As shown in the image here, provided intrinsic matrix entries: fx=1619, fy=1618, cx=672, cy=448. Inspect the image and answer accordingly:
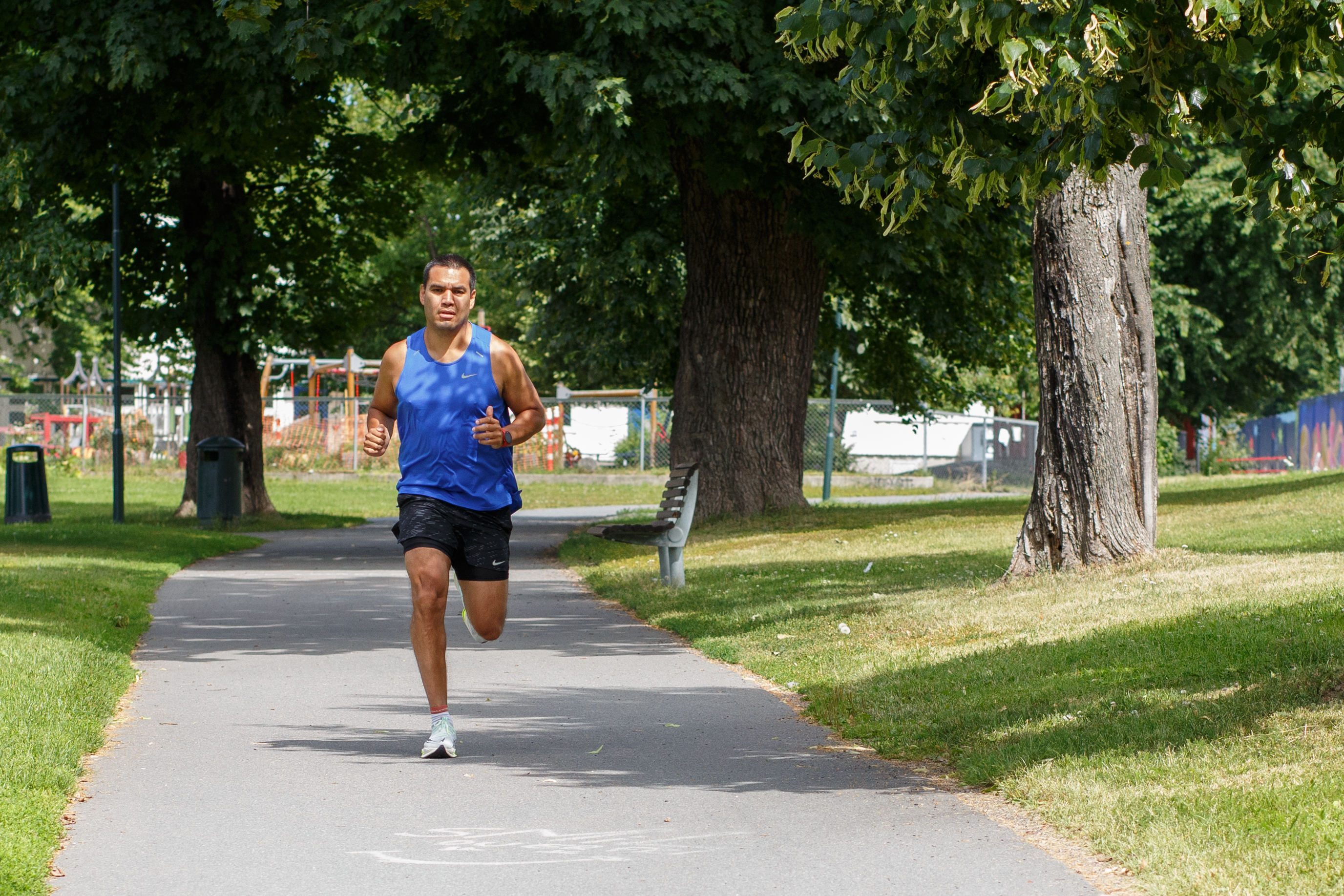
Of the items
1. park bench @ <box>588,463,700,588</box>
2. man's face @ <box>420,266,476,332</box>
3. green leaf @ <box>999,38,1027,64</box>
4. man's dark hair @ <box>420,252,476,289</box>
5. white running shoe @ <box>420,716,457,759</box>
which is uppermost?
green leaf @ <box>999,38,1027,64</box>

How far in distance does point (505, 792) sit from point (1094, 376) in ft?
21.2

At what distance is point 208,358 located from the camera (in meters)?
22.8

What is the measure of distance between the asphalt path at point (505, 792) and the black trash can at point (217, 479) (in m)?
12.6

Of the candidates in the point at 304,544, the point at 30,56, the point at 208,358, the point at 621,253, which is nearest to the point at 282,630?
the point at 304,544

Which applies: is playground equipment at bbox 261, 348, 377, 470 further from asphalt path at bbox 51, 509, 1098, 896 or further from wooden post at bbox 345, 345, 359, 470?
asphalt path at bbox 51, 509, 1098, 896

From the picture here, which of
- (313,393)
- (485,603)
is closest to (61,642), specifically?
(485,603)

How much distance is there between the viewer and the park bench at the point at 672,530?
40.4 feet

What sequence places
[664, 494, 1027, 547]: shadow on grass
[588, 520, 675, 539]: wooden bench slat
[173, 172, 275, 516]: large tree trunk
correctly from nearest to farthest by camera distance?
[588, 520, 675, 539]: wooden bench slat → [664, 494, 1027, 547]: shadow on grass → [173, 172, 275, 516]: large tree trunk

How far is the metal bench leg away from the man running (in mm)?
6048

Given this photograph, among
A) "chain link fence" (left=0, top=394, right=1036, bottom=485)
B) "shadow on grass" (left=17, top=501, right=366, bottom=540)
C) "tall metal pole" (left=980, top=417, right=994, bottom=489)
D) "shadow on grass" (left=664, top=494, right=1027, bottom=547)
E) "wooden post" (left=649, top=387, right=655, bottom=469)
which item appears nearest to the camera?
"shadow on grass" (left=664, top=494, right=1027, bottom=547)

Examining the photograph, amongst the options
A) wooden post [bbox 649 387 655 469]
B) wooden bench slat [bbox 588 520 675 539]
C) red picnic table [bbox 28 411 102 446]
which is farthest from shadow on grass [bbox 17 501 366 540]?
red picnic table [bbox 28 411 102 446]

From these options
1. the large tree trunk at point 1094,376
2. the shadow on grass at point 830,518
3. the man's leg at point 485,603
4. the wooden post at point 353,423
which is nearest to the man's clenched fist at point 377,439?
the man's leg at point 485,603

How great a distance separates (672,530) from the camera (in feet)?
40.5

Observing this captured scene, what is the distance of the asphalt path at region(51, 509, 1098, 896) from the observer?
15.1 ft
